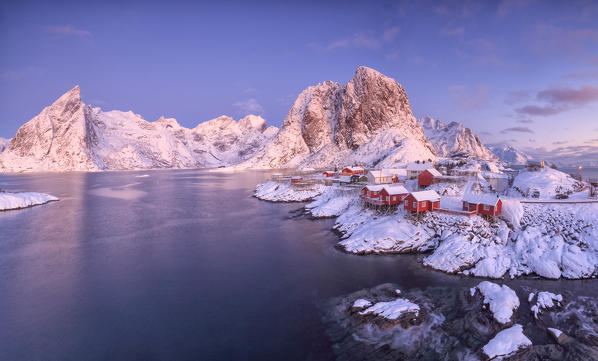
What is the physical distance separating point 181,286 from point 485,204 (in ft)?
97.1

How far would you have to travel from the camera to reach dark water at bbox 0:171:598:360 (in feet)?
48.8

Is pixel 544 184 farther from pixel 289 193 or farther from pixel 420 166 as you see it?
pixel 289 193

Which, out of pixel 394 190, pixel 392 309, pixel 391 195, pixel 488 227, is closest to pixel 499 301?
pixel 392 309

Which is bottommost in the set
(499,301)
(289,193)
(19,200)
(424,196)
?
(499,301)

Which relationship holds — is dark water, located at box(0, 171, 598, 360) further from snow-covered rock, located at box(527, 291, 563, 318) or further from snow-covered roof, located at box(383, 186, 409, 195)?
snow-covered roof, located at box(383, 186, 409, 195)

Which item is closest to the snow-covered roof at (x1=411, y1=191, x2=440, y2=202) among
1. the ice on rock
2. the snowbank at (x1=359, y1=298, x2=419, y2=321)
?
the snowbank at (x1=359, y1=298, x2=419, y2=321)

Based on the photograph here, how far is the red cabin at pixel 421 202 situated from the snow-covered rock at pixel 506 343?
1742 centimetres

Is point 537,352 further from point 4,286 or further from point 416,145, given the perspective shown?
point 416,145

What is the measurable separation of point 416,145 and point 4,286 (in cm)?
11306

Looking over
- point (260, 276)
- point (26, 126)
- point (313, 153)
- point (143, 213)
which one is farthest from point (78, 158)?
point (260, 276)

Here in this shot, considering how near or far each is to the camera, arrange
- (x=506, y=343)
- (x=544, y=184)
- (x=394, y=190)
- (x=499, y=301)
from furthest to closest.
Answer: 1. (x=544, y=184)
2. (x=394, y=190)
3. (x=499, y=301)
4. (x=506, y=343)

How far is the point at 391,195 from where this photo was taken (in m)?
34.8

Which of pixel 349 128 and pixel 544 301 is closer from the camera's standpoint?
pixel 544 301

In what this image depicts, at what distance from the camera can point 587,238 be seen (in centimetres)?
2427
